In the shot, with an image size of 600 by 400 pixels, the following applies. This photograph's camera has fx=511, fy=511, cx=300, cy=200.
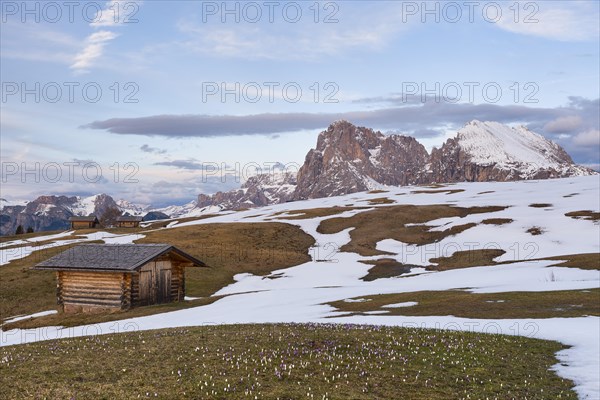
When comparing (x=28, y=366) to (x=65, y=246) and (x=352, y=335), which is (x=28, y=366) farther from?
(x=65, y=246)

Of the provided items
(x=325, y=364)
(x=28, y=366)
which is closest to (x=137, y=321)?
(x=28, y=366)

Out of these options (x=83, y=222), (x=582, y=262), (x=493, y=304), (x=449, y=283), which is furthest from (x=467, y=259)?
(x=83, y=222)

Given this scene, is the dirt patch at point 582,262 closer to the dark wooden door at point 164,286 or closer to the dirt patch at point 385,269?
the dirt patch at point 385,269

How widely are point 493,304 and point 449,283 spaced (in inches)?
709

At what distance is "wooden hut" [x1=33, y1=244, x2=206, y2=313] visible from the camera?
165 ft

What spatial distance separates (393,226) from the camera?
348ft

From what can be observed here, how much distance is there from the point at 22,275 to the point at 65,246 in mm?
21392

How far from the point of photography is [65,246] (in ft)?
289

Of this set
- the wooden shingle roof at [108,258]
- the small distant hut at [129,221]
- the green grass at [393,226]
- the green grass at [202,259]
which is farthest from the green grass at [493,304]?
the small distant hut at [129,221]

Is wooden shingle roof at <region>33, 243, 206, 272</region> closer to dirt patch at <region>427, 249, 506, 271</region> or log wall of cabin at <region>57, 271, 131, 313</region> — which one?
log wall of cabin at <region>57, 271, 131, 313</region>

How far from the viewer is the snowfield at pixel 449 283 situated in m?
28.7

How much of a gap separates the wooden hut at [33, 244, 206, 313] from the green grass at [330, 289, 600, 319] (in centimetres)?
1982

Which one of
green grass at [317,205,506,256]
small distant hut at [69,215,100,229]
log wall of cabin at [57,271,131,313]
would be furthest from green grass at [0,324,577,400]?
small distant hut at [69,215,100,229]

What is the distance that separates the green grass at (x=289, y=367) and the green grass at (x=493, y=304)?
10181 millimetres
